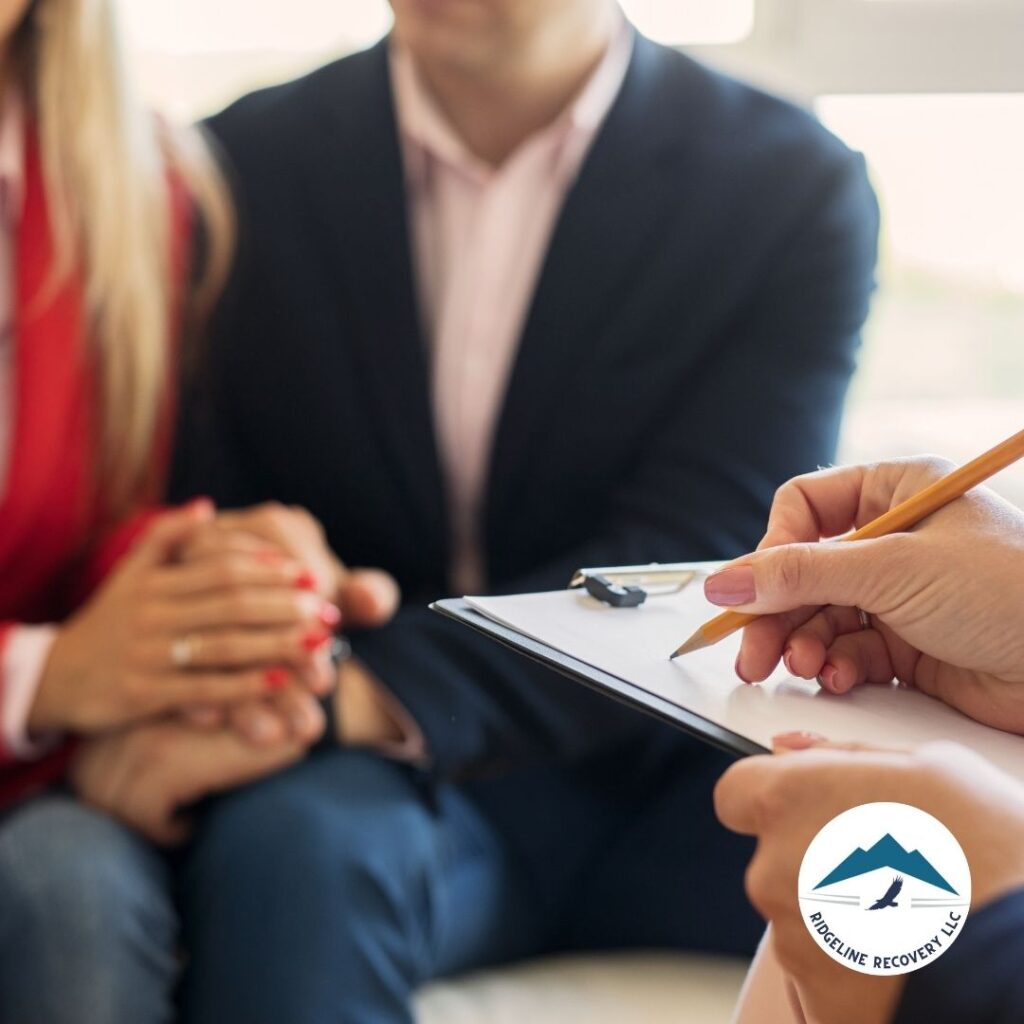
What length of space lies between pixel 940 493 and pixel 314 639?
43 cm

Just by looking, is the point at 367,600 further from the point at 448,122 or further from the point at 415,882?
the point at 448,122

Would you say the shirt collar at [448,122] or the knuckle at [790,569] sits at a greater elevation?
the shirt collar at [448,122]

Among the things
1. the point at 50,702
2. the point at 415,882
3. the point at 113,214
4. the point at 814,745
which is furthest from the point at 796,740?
the point at 113,214

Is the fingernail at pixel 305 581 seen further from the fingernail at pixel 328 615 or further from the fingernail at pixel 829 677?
the fingernail at pixel 829 677

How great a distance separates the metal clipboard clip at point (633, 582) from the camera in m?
0.36

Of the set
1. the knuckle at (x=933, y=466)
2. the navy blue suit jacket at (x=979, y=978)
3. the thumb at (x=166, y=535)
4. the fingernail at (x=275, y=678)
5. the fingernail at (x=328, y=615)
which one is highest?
the knuckle at (x=933, y=466)

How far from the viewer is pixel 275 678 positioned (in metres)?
0.67

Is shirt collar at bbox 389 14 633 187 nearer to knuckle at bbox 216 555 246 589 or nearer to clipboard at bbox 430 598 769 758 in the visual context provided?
knuckle at bbox 216 555 246 589

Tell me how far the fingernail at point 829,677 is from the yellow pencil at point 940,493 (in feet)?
0.08

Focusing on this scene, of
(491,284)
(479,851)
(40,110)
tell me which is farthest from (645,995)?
(40,110)

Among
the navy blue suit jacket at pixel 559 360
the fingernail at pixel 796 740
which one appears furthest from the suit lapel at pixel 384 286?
the fingernail at pixel 796 740

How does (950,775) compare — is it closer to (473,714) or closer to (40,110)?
(473,714)

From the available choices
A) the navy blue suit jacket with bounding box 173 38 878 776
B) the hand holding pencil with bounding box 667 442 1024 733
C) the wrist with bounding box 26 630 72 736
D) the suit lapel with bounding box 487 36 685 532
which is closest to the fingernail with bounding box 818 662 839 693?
the hand holding pencil with bounding box 667 442 1024 733

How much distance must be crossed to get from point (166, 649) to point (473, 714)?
0.16m
